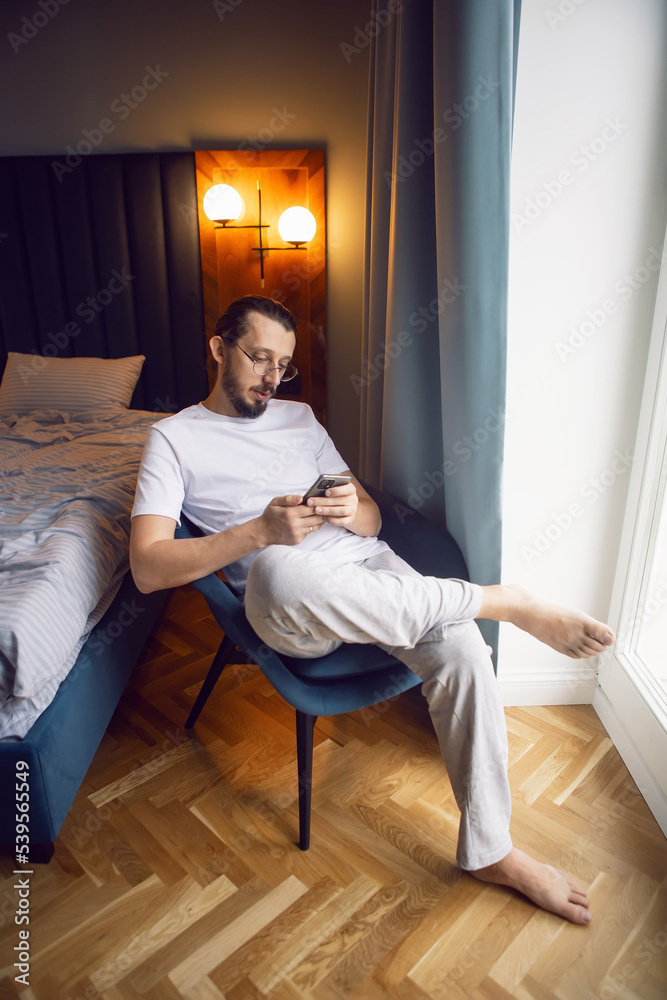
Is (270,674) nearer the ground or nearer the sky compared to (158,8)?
nearer the ground

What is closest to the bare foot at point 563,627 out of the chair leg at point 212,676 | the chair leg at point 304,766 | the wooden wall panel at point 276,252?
the chair leg at point 304,766

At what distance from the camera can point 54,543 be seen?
148cm

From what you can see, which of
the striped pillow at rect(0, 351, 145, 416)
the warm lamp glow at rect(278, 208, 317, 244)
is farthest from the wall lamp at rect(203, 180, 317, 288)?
the striped pillow at rect(0, 351, 145, 416)

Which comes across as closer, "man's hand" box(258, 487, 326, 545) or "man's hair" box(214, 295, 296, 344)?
"man's hand" box(258, 487, 326, 545)

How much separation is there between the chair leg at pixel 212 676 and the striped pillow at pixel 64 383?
1645mm

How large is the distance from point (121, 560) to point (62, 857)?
2.38ft

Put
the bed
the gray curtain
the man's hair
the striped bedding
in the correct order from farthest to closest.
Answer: the bed → the man's hair → the gray curtain → the striped bedding

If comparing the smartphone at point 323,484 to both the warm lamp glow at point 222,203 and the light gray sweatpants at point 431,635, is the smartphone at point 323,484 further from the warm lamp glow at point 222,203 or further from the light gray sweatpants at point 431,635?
the warm lamp glow at point 222,203

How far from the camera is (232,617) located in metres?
1.25

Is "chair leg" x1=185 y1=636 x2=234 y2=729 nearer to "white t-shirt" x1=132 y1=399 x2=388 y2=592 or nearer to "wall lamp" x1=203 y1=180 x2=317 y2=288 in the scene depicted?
"white t-shirt" x1=132 y1=399 x2=388 y2=592

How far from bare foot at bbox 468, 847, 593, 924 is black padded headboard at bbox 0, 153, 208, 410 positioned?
2.53 meters

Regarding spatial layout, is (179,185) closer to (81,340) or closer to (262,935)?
(81,340)

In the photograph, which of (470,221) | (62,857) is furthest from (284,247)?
(62,857)

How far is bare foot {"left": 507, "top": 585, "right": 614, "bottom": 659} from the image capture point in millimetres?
1242
